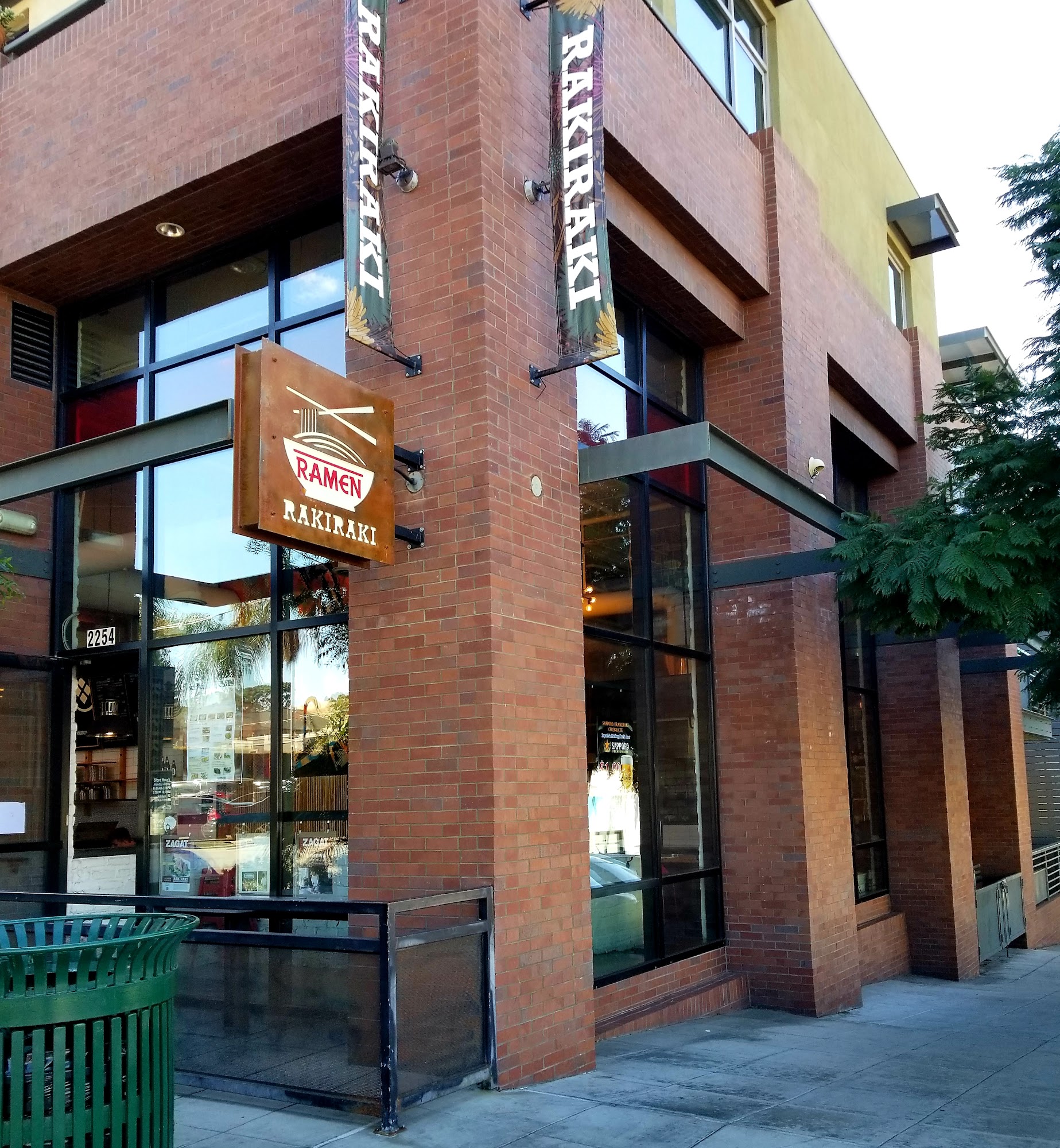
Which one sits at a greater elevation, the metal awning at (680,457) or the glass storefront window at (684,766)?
the metal awning at (680,457)

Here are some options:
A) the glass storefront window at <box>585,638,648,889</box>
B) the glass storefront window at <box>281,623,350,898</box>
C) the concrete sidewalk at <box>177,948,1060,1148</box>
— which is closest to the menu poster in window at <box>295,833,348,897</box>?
the glass storefront window at <box>281,623,350,898</box>

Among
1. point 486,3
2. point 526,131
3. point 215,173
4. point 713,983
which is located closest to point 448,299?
point 526,131

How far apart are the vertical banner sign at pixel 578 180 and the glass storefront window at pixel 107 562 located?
14.5ft

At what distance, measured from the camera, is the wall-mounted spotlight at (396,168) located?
25.7ft

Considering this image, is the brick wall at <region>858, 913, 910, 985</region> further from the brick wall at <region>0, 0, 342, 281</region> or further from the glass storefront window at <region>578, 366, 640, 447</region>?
the brick wall at <region>0, 0, 342, 281</region>

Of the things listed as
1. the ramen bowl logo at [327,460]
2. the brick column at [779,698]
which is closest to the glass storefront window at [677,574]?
the brick column at [779,698]

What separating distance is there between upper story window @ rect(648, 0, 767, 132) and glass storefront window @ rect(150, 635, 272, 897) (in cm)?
707

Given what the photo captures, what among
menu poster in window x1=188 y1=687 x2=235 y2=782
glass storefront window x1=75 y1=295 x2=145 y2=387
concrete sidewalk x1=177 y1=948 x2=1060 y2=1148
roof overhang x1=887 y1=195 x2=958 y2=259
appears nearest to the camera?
concrete sidewalk x1=177 y1=948 x2=1060 y2=1148

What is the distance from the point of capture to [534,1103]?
6.50 m

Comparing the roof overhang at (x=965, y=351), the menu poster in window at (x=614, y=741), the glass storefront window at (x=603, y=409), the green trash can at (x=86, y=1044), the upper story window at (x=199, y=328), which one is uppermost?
the roof overhang at (x=965, y=351)

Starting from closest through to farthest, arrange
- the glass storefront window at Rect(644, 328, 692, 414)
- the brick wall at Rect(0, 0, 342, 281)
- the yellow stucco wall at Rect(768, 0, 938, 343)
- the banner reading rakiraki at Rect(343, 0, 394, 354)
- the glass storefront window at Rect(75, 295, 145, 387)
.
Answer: the banner reading rakiraki at Rect(343, 0, 394, 354) < the brick wall at Rect(0, 0, 342, 281) < the glass storefront window at Rect(75, 295, 145, 387) < the glass storefront window at Rect(644, 328, 692, 414) < the yellow stucco wall at Rect(768, 0, 938, 343)

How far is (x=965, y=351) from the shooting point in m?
20.6

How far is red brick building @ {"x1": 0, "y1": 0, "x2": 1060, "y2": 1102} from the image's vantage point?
24.6 feet

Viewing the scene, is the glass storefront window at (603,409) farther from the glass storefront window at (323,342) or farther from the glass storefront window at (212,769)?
the glass storefront window at (212,769)
